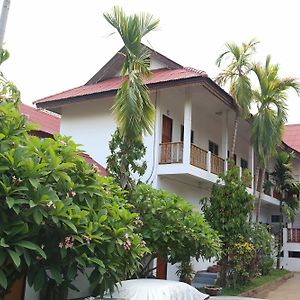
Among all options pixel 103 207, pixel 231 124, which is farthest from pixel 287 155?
pixel 103 207

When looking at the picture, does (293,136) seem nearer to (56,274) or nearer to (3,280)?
(56,274)

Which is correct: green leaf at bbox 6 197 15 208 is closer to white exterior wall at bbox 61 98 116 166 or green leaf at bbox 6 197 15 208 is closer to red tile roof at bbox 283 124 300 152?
white exterior wall at bbox 61 98 116 166

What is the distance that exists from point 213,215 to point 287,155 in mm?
9481

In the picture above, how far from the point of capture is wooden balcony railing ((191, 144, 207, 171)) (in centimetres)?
1444

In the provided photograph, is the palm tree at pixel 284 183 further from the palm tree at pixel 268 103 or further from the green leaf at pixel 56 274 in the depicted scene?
the green leaf at pixel 56 274

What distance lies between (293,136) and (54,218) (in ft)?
90.9

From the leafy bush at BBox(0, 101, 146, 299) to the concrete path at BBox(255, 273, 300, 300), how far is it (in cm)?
1027

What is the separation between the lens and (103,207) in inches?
185

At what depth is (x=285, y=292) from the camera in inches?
584

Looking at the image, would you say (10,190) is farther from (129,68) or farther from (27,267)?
(129,68)

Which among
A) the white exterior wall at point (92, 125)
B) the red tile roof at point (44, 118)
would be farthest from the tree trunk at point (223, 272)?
the red tile roof at point (44, 118)

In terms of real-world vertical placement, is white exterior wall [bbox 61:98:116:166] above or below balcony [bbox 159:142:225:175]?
above

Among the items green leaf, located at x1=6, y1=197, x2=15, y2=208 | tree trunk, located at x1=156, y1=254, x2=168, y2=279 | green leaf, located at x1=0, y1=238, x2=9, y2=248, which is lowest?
tree trunk, located at x1=156, y1=254, x2=168, y2=279

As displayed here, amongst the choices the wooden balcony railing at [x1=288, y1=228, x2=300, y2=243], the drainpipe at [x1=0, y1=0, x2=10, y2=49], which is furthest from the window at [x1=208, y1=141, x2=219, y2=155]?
the drainpipe at [x1=0, y1=0, x2=10, y2=49]
